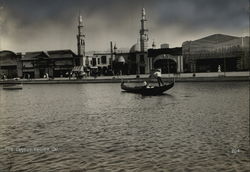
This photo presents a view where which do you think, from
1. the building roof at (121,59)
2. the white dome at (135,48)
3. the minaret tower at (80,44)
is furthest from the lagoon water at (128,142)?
the minaret tower at (80,44)

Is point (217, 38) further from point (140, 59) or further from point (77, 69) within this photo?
point (77, 69)

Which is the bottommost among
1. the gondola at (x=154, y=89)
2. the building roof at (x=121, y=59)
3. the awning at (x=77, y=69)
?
the gondola at (x=154, y=89)

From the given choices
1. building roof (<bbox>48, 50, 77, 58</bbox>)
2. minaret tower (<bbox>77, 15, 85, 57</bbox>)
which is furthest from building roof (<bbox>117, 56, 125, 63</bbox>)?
building roof (<bbox>48, 50, 77, 58</bbox>)

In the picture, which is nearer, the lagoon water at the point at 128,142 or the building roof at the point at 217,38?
the lagoon water at the point at 128,142

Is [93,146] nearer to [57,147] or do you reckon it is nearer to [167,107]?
[57,147]

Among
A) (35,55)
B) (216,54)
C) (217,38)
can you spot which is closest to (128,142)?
(216,54)

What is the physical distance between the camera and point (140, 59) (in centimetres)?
5034

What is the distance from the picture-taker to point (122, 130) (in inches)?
392

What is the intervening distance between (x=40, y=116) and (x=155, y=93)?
10343 millimetres

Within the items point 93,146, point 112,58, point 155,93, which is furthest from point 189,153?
point 112,58

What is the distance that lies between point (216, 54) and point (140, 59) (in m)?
11.0

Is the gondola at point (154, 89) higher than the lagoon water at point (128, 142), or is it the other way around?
the gondola at point (154, 89)

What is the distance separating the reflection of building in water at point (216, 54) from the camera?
1674 inches

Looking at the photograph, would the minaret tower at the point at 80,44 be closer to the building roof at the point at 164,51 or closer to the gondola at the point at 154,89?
the building roof at the point at 164,51
